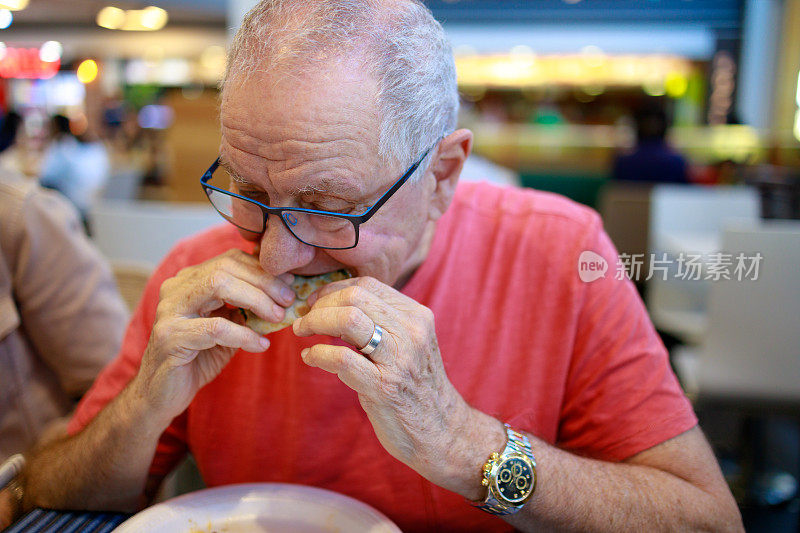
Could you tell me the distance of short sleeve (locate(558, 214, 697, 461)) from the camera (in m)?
1.09

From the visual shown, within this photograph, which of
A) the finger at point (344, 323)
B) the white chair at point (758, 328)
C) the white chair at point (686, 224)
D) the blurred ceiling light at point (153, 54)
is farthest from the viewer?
the blurred ceiling light at point (153, 54)

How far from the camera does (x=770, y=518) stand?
262cm

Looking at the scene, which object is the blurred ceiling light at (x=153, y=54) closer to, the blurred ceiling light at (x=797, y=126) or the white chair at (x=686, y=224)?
the blurred ceiling light at (x=797, y=126)

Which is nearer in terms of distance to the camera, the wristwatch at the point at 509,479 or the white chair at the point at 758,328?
the wristwatch at the point at 509,479

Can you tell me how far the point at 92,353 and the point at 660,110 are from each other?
4.81 meters

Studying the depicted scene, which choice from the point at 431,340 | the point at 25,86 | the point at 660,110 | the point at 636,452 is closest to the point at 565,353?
the point at 636,452

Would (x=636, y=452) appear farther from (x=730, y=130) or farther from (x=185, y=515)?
(x=730, y=130)

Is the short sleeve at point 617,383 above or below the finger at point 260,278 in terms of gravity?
below

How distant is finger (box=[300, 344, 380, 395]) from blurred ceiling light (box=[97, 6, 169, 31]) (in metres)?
9.89

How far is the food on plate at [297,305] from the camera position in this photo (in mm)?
997

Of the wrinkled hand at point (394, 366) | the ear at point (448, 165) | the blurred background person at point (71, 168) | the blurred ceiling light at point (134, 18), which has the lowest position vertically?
the blurred background person at point (71, 168)

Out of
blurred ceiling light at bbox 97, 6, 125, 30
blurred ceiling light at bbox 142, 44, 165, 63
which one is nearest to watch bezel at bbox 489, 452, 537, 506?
blurred ceiling light at bbox 97, 6, 125, 30

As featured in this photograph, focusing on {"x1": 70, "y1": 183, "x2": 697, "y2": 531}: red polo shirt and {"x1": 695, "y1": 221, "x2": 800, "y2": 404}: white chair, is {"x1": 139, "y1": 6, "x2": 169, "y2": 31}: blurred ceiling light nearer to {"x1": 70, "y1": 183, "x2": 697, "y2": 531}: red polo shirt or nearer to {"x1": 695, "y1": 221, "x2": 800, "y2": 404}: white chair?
{"x1": 695, "y1": 221, "x2": 800, "y2": 404}: white chair

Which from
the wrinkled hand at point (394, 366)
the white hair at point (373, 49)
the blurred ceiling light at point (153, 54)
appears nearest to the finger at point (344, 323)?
the wrinkled hand at point (394, 366)
